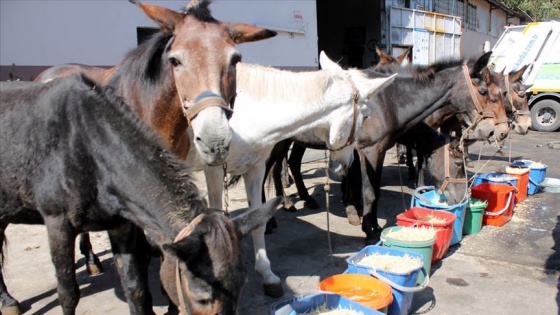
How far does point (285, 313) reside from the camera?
8.53 feet

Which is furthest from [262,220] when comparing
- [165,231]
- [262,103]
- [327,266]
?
[327,266]

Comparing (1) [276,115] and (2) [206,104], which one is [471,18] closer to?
(1) [276,115]

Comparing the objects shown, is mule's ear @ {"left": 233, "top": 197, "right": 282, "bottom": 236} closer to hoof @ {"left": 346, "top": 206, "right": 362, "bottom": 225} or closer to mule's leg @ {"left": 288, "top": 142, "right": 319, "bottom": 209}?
hoof @ {"left": 346, "top": 206, "right": 362, "bottom": 225}

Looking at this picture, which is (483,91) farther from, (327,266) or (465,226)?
(327,266)

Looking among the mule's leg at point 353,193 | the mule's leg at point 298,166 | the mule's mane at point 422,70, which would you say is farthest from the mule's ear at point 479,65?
the mule's leg at point 298,166

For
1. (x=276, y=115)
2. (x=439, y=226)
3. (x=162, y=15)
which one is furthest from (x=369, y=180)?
(x=162, y=15)

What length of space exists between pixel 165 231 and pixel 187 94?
2.76 ft

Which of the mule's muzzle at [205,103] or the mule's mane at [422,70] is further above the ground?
the mule's mane at [422,70]

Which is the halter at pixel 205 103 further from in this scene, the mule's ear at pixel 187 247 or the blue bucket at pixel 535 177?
the blue bucket at pixel 535 177

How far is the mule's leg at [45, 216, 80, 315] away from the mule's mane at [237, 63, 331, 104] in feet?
5.59

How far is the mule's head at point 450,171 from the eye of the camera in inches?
190

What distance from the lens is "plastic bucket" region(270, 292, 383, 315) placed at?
2619 millimetres

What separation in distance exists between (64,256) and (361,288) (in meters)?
2.01

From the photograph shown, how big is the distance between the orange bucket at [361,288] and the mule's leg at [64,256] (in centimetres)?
165
